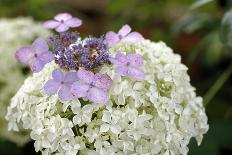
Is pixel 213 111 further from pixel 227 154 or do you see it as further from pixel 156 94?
pixel 156 94

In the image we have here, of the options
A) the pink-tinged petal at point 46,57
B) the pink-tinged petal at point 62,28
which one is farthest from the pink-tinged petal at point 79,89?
the pink-tinged petal at point 62,28

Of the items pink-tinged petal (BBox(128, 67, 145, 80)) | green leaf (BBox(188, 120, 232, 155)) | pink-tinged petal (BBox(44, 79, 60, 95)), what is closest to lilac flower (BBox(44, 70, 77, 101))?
pink-tinged petal (BBox(44, 79, 60, 95))

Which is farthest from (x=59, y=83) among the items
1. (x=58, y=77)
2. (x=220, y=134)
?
(x=220, y=134)

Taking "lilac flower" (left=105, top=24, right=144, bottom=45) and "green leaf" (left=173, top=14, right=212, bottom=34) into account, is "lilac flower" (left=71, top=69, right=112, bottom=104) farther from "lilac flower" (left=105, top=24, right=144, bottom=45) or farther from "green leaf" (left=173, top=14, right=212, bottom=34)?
"green leaf" (left=173, top=14, right=212, bottom=34)

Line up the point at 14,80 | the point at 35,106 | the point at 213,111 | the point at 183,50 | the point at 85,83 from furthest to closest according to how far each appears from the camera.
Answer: the point at 183,50
the point at 213,111
the point at 14,80
the point at 35,106
the point at 85,83

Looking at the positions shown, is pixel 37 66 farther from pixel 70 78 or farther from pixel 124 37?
pixel 124 37

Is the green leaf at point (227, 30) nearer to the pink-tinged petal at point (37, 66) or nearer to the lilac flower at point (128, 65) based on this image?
the lilac flower at point (128, 65)

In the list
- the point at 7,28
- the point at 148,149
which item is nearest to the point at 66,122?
the point at 148,149
